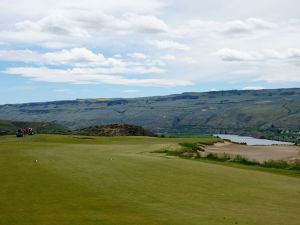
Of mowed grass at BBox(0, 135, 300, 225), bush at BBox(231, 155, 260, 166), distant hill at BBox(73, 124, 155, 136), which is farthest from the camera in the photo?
distant hill at BBox(73, 124, 155, 136)

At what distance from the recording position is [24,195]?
64.2ft

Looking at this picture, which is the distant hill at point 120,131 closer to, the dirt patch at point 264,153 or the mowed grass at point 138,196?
the dirt patch at point 264,153

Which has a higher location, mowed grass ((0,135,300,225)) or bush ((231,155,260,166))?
mowed grass ((0,135,300,225))

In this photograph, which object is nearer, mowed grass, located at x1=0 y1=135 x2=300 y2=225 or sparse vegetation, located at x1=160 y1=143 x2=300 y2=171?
mowed grass, located at x1=0 y1=135 x2=300 y2=225

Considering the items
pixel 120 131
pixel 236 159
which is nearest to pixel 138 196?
pixel 236 159

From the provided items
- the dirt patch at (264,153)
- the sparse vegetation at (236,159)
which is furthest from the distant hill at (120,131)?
the sparse vegetation at (236,159)

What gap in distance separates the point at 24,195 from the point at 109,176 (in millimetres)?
7117

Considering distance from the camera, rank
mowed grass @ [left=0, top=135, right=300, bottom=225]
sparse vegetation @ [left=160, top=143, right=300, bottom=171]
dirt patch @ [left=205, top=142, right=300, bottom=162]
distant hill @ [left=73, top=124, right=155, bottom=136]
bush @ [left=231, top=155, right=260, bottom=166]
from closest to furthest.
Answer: mowed grass @ [left=0, top=135, right=300, bottom=225], sparse vegetation @ [left=160, top=143, right=300, bottom=171], bush @ [left=231, top=155, right=260, bottom=166], dirt patch @ [left=205, top=142, right=300, bottom=162], distant hill @ [left=73, top=124, right=155, bottom=136]

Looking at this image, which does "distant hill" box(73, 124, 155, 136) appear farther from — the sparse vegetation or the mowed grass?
the mowed grass

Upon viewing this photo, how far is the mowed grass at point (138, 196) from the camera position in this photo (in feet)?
51.8

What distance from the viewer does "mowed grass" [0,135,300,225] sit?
1577cm

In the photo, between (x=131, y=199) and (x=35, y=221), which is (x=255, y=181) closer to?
(x=131, y=199)

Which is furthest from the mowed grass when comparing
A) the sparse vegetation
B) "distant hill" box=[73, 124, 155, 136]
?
"distant hill" box=[73, 124, 155, 136]

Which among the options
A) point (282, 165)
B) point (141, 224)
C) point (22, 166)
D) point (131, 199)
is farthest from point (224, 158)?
point (141, 224)
